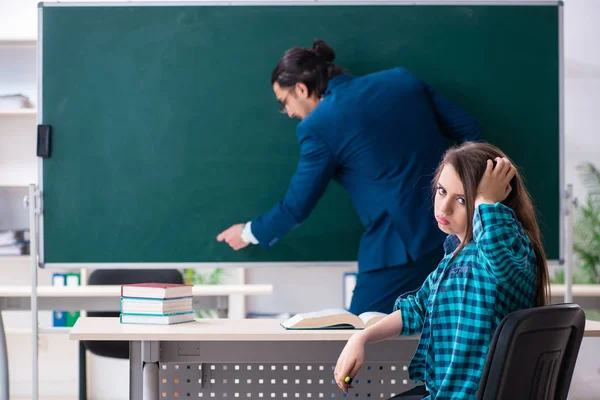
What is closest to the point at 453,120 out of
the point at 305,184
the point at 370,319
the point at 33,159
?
the point at 305,184

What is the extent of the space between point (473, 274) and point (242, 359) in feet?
2.68

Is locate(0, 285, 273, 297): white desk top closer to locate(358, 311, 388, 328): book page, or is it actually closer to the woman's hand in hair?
locate(358, 311, 388, 328): book page

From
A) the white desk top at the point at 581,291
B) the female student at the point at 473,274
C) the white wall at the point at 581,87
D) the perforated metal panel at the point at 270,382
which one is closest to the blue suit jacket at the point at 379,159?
the perforated metal panel at the point at 270,382

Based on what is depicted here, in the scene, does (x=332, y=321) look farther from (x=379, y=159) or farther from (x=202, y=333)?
(x=379, y=159)

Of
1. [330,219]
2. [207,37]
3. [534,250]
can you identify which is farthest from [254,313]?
[534,250]

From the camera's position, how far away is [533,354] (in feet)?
4.36

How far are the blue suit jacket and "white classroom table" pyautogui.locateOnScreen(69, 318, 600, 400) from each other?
54 centimetres

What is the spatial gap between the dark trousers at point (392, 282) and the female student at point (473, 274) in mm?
988

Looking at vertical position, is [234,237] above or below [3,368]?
above

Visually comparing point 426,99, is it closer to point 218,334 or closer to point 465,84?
point 465,84

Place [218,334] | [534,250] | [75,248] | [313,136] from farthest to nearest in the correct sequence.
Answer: [75,248], [313,136], [218,334], [534,250]

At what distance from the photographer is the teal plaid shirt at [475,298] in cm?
137

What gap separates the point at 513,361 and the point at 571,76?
164 inches

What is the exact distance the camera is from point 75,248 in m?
3.03
